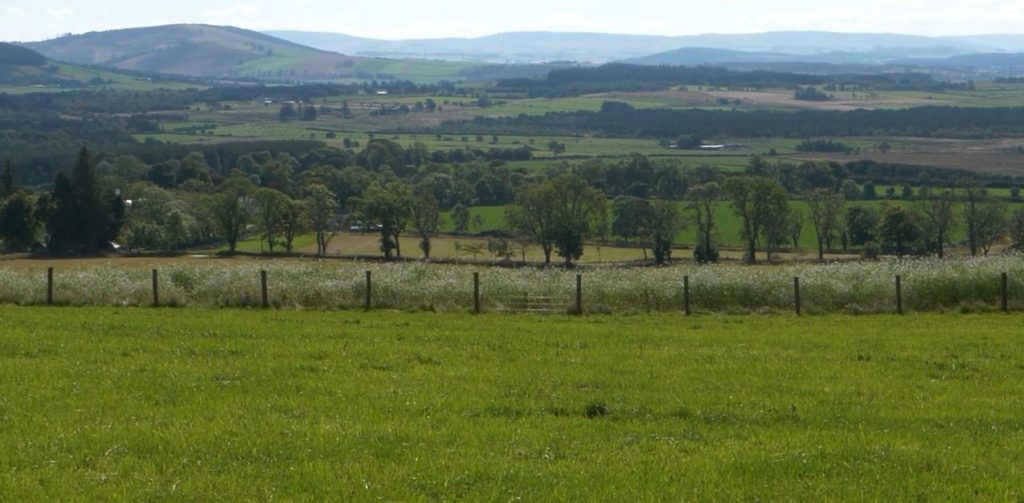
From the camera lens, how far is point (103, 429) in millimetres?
12039

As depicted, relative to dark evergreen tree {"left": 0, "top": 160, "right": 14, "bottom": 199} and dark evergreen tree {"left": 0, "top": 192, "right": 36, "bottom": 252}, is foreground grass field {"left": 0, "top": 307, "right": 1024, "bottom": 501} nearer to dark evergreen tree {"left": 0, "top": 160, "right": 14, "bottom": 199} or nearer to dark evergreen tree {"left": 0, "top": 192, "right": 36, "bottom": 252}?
dark evergreen tree {"left": 0, "top": 192, "right": 36, "bottom": 252}

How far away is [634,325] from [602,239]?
54.3 meters

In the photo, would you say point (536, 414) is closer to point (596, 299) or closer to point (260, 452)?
point (260, 452)

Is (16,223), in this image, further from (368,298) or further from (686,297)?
(686,297)

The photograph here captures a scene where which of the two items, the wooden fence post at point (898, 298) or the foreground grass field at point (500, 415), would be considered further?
the wooden fence post at point (898, 298)

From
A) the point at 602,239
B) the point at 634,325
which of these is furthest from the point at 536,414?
the point at 602,239

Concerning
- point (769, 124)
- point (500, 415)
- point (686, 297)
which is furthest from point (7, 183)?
point (769, 124)

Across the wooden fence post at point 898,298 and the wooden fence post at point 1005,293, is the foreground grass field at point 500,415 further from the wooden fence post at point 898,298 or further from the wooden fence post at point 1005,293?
the wooden fence post at point 1005,293

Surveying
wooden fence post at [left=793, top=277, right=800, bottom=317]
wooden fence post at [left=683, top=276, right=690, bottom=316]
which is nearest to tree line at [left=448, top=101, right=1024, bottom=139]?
wooden fence post at [left=793, top=277, right=800, bottom=317]

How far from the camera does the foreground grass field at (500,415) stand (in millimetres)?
10242

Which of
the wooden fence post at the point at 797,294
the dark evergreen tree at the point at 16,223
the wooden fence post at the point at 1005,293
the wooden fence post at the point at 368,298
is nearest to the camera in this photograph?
the wooden fence post at the point at 797,294

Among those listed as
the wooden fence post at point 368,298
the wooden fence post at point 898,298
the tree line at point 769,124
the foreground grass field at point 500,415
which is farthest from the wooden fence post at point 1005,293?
the tree line at point 769,124

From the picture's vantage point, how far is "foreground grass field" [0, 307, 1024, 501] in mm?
10242

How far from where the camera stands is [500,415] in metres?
13.4
